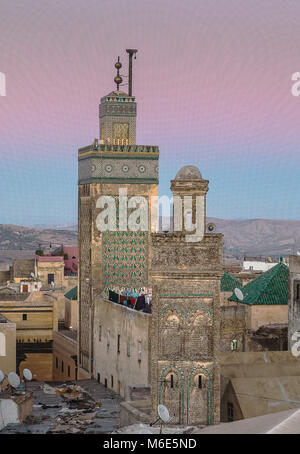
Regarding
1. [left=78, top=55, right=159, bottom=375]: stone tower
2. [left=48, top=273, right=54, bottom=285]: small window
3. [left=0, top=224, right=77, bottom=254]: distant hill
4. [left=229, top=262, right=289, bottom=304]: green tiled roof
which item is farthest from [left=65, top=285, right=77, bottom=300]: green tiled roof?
[left=0, top=224, right=77, bottom=254]: distant hill

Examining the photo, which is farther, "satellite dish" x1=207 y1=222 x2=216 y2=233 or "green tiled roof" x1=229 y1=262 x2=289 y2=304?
"green tiled roof" x1=229 y1=262 x2=289 y2=304

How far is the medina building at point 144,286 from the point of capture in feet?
46.8

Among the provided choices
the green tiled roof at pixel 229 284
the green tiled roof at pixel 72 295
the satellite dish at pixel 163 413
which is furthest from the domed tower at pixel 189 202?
the green tiled roof at pixel 72 295

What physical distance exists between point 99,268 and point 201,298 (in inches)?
418

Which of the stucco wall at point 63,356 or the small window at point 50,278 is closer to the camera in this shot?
the stucco wall at point 63,356

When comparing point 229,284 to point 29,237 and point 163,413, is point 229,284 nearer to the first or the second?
point 163,413

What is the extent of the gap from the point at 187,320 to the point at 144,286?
10.4 metres

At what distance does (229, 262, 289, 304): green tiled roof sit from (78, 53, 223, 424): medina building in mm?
2972

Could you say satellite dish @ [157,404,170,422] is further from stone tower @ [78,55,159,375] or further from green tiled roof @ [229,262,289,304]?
stone tower @ [78,55,159,375]

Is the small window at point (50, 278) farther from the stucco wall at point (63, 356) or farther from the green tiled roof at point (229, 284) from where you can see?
the green tiled roof at point (229, 284)

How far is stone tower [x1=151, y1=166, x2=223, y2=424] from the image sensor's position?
14.2m

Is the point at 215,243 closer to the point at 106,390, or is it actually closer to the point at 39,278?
the point at 106,390

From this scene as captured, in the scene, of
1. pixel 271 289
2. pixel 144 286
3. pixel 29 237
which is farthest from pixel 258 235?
pixel 271 289

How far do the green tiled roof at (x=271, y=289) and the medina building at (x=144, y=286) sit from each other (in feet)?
9.75
